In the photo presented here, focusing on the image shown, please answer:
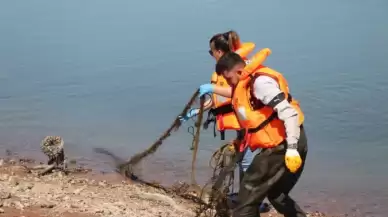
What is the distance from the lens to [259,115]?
4.63 meters

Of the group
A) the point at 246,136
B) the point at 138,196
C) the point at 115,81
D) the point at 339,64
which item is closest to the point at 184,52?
the point at 115,81

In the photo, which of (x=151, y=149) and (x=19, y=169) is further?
(x=19, y=169)

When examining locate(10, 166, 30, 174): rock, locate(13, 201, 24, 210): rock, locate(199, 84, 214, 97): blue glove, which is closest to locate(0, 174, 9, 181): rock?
locate(10, 166, 30, 174): rock

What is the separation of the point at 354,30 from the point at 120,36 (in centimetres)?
689

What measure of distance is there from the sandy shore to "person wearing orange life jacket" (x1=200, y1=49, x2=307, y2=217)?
5.36ft

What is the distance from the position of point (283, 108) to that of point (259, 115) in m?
0.25

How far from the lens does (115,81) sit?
1438 cm

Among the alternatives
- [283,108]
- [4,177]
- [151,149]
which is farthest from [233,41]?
[4,177]

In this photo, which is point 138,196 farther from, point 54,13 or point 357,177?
point 54,13

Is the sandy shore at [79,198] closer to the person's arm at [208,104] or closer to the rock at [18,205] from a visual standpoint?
the rock at [18,205]

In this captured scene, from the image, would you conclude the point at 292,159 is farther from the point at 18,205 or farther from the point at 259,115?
the point at 18,205

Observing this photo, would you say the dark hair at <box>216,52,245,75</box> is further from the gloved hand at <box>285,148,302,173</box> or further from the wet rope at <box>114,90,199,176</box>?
the wet rope at <box>114,90,199,176</box>

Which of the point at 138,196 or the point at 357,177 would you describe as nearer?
the point at 138,196

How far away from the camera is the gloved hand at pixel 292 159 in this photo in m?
4.46
